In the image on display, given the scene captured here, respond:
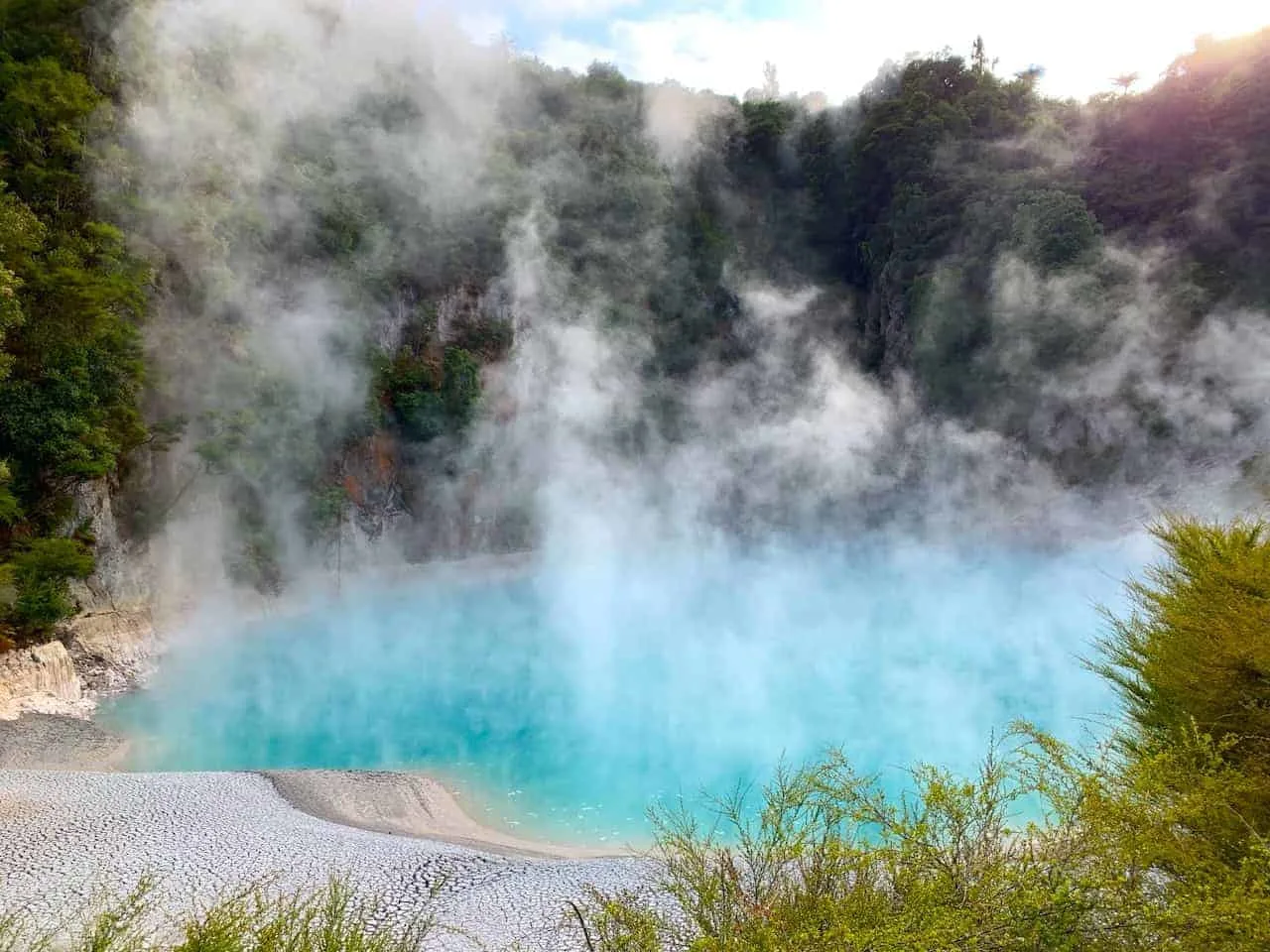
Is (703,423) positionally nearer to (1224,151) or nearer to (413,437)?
(413,437)

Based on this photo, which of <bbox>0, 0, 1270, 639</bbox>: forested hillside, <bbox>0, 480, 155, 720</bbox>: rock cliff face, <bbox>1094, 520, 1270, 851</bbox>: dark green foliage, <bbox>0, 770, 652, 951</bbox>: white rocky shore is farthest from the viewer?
<bbox>0, 0, 1270, 639</bbox>: forested hillside

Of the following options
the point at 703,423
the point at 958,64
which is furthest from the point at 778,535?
the point at 958,64

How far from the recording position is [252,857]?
340 inches

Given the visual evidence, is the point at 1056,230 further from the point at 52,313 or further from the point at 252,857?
the point at 252,857

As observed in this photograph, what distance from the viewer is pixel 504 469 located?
Result: 27922mm

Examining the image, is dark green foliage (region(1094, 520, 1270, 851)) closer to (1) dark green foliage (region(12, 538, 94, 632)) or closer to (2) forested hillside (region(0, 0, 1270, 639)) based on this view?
(2) forested hillside (region(0, 0, 1270, 639))

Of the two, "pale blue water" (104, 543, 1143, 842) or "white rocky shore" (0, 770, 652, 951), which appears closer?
"white rocky shore" (0, 770, 652, 951)

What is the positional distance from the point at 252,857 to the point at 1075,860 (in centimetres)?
804

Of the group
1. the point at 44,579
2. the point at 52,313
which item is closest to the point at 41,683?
the point at 44,579

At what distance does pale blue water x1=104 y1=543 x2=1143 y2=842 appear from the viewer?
42.3 feet

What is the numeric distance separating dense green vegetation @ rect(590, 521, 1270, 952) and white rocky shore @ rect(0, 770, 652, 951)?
1.96 metres

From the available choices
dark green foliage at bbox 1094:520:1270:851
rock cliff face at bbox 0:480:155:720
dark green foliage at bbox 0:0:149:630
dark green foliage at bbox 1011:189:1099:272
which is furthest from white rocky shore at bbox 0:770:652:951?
dark green foliage at bbox 1011:189:1099:272

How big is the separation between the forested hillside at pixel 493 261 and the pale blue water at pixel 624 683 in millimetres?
3675

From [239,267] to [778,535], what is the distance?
20.2 meters
